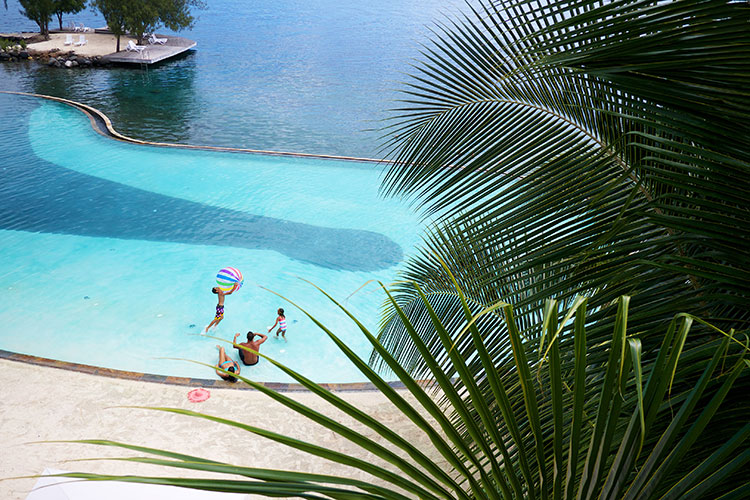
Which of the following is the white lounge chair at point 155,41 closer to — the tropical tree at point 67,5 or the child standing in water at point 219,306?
the tropical tree at point 67,5

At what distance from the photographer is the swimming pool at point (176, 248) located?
6.62 metres

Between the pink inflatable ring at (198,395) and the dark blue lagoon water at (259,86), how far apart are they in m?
4.36

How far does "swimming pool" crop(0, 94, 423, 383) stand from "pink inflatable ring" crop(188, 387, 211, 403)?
3.31 feet

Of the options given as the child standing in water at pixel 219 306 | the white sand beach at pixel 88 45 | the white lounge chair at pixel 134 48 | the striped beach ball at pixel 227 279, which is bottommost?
the white sand beach at pixel 88 45

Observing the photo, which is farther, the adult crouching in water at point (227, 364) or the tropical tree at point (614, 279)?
the adult crouching in water at point (227, 364)

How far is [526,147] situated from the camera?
1872mm

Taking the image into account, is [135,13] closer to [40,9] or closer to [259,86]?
[40,9]

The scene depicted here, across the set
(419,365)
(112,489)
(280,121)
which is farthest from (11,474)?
(280,121)

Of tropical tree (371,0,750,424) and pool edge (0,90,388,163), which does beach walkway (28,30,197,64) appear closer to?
pool edge (0,90,388,163)

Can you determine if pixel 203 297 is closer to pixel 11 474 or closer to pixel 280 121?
pixel 11 474

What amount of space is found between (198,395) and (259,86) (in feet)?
52.3

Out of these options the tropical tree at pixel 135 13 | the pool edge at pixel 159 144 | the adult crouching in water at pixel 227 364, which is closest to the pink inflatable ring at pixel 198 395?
the adult crouching in water at pixel 227 364

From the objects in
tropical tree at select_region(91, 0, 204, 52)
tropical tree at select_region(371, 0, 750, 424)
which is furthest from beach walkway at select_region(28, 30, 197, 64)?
tropical tree at select_region(371, 0, 750, 424)

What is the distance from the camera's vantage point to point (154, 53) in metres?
22.0
